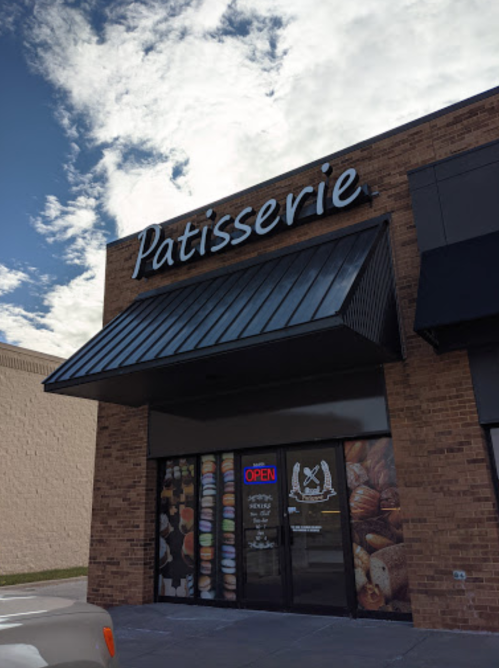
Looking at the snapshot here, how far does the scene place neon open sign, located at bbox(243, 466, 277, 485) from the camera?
877 cm

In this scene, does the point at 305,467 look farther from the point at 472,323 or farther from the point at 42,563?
the point at 42,563

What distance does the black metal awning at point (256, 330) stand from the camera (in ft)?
22.2

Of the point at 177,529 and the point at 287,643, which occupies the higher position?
the point at 177,529

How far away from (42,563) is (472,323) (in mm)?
16491

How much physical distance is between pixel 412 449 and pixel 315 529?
6.64 feet

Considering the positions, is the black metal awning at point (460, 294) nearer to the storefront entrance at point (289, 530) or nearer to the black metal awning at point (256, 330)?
the black metal awning at point (256, 330)

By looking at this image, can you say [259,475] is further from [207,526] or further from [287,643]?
[287,643]

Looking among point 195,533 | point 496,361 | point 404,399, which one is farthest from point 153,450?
point 496,361

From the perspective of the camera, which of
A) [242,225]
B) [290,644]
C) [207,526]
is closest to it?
[290,644]

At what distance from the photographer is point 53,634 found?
275 cm

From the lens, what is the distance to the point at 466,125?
26.5ft

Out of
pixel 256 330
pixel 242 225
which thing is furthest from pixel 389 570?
pixel 242 225

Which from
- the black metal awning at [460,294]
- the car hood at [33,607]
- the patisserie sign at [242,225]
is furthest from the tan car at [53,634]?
the patisserie sign at [242,225]

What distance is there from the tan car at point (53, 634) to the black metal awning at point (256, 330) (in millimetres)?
4027
